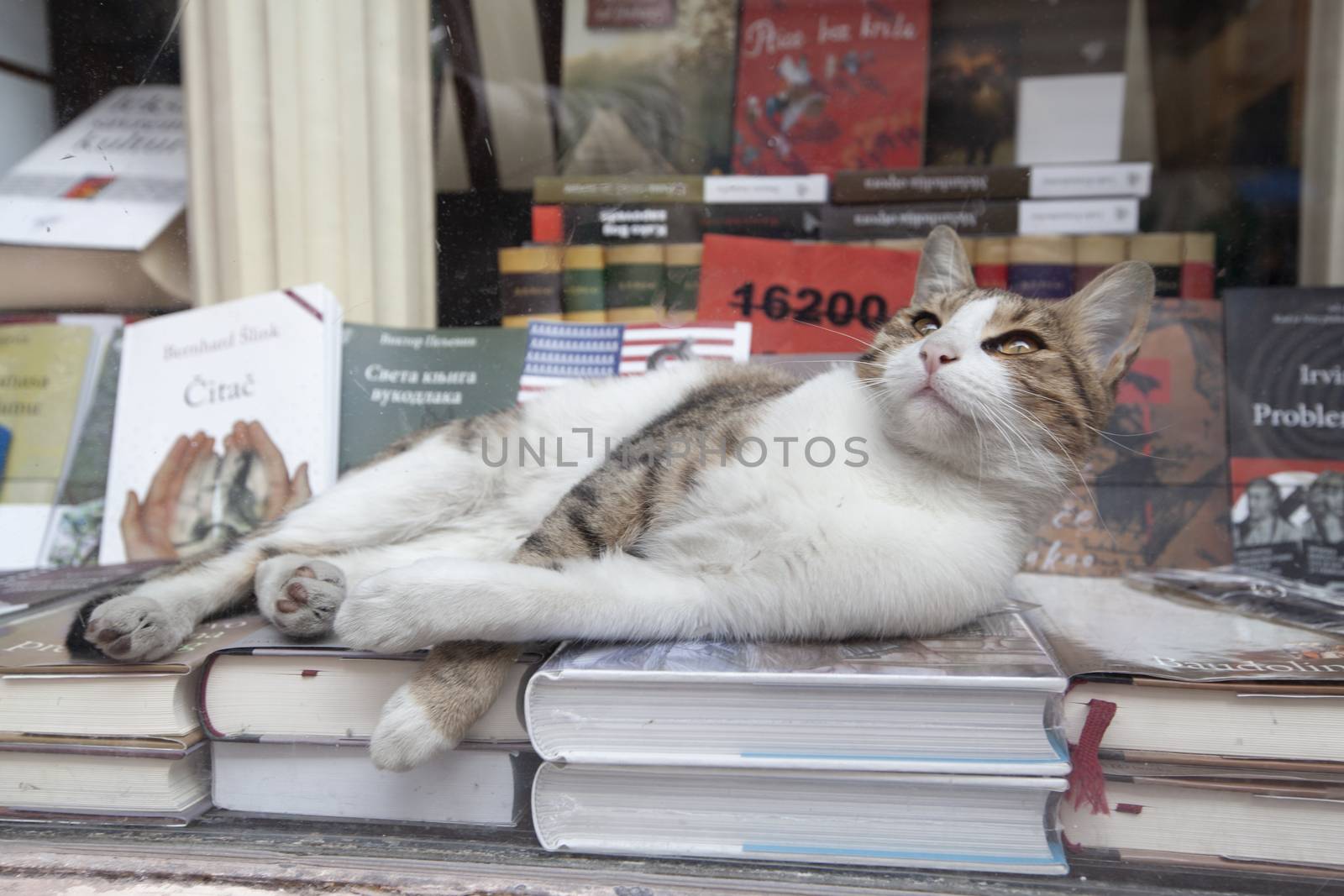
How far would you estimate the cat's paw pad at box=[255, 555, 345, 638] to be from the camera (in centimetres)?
77

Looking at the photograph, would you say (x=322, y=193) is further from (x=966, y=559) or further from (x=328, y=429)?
(x=966, y=559)

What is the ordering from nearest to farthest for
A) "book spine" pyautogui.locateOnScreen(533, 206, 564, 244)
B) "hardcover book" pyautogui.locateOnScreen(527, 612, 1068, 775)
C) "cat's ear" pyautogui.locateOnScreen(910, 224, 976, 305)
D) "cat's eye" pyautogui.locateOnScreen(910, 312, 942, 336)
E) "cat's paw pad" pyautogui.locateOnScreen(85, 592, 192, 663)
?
"hardcover book" pyautogui.locateOnScreen(527, 612, 1068, 775) < "cat's paw pad" pyautogui.locateOnScreen(85, 592, 192, 663) < "cat's eye" pyautogui.locateOnScreen(910, 312, 942, 336) < "cat's ear" pyautogui.locateOnScreen(910, 224, 976, 305) < "book spine" pyautogui.locateOnScreen(533, 206, 564, 244)

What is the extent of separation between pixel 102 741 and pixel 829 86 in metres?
1.28

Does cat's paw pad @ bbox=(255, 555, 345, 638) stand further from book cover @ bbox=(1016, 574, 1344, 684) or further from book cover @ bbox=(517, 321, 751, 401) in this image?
book cover @ bbox=(1016, 574, 1344, 684)

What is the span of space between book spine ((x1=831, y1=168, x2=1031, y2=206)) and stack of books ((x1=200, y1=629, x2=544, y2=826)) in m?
0.91

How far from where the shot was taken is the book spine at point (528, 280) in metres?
1.14

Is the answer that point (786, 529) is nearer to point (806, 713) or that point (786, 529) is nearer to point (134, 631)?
point (806, 713)

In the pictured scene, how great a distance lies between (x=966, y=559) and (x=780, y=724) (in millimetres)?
251

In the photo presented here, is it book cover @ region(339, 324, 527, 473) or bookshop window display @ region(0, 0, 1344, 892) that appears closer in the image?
bookshop window display @ region(0, 0, 1344, 892)

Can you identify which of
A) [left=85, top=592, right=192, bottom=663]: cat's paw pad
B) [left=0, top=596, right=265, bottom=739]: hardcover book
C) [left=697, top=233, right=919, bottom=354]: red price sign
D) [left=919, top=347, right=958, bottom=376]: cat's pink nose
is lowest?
[left=0, top=596, right=265, bottom=739]: hardcover book

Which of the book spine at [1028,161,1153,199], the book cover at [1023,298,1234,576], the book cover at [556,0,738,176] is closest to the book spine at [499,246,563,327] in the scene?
the book cover at [556,0,738,176]

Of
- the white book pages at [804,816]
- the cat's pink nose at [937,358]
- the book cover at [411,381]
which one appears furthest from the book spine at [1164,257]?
the book cover at [411,381]

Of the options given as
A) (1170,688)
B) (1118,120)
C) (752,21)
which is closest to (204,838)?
(1170,688)

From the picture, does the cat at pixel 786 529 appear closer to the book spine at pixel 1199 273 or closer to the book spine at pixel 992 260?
the book spine at pixel 992 260
